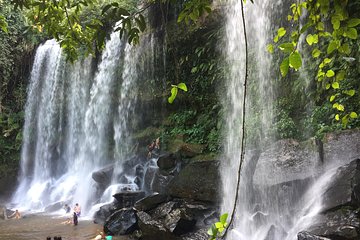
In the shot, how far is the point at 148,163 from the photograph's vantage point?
38.7 feet

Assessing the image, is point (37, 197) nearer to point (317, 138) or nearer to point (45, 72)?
point (45, 72)

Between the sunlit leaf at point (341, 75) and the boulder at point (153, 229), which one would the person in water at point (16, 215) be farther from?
the sunlit leaf at point (341, 75)

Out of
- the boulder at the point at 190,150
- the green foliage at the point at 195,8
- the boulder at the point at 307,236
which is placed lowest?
the boulder at the point at 307,236

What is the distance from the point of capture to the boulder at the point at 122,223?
856cm

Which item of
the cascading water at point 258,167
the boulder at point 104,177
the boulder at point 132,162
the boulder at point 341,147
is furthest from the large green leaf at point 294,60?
the boulder at point 104,177

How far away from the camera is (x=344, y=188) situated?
584 centimetres

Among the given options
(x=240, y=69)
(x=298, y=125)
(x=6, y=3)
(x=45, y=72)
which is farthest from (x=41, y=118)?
(x=298, y=125)

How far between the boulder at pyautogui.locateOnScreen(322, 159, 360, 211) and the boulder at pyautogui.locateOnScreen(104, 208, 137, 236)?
463 centimetres

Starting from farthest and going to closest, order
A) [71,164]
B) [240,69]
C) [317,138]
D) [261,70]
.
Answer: [71,164]
[240,69]
[261,70]
[317,138]

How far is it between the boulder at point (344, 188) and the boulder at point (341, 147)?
0.44 meters

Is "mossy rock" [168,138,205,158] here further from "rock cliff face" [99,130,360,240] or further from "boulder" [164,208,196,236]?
"boulder" [164,208,196,236]

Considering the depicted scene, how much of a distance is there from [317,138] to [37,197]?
11750 millimetres

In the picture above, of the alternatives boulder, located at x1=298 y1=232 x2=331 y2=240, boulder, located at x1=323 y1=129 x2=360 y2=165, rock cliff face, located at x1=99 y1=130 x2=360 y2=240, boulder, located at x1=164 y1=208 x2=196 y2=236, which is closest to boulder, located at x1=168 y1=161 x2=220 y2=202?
rock cliff face, located at x1=99 y1=130 x2=360 y2=240

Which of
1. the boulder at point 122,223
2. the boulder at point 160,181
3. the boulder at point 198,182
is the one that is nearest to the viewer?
the boulder at point 122,223
